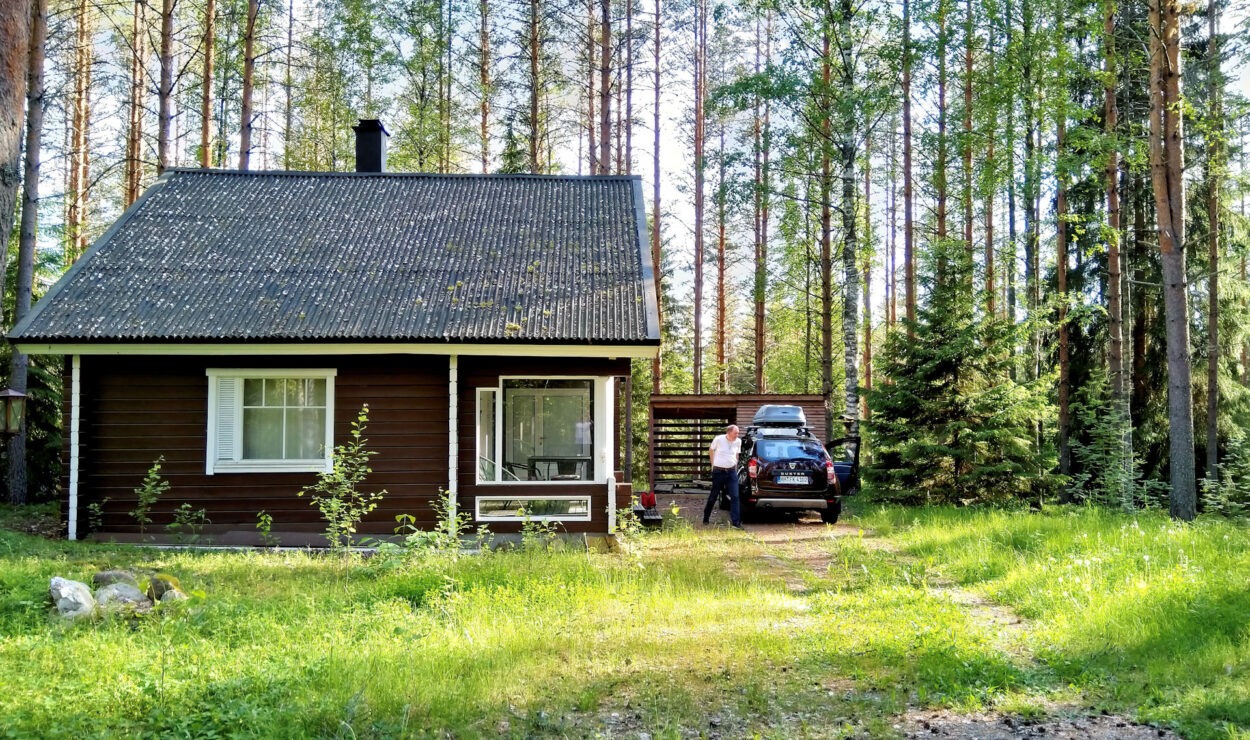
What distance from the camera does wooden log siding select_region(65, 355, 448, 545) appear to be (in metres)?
12.1

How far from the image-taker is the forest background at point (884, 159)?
50.9ft

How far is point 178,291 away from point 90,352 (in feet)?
4.97

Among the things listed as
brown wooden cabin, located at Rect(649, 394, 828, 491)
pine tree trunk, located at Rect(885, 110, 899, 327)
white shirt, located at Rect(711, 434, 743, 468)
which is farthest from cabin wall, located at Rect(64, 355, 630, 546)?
pine tree trunk, located at Rect(885, 110, 899, 327)

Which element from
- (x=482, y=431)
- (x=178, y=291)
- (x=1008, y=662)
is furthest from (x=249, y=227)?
(x=1008, y=662)

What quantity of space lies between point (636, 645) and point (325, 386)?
24.9 ft

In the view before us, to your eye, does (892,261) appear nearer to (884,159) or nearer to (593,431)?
(884,159)

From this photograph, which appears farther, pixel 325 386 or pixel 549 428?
pixel 549 428

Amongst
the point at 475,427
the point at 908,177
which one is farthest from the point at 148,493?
the point at 908,177

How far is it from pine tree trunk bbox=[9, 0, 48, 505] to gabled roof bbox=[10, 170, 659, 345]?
6.78ft

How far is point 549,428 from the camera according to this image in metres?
12.9

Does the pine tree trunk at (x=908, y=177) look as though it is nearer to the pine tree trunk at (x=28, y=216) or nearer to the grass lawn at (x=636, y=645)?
the grass lawn at (x=636, y=645)

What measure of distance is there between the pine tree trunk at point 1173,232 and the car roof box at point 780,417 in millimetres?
6625

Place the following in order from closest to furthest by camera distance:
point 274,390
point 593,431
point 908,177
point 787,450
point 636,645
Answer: point 636,645
point 274,390
point 593,431
point 787,450
point 908,177

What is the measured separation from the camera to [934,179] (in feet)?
73.9
